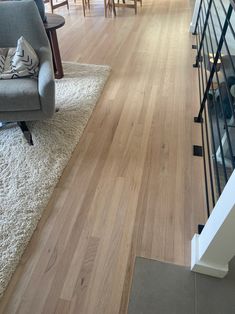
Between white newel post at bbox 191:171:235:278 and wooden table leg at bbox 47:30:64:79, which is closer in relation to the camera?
white newel post at bbox 191:171:235:278

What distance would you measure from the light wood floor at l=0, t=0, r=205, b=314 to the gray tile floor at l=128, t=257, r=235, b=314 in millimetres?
53

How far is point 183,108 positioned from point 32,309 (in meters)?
1.94

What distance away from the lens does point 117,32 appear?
150 inches

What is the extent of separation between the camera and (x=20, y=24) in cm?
190

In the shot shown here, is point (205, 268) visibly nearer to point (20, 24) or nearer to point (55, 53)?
point (20, 24)

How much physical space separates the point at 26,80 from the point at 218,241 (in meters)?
1.66

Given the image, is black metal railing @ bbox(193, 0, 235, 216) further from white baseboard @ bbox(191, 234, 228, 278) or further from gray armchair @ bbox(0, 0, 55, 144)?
gray armchair @ bbox(0, 0, 55, 144)

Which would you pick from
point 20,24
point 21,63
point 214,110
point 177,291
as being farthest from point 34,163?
point 214,110

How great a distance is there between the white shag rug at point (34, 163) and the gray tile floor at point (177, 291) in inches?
26.0

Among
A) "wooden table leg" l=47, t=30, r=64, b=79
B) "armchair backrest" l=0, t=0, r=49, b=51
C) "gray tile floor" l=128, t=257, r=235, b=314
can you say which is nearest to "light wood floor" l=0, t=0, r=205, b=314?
"gray tile floor" l=128, t=257, r=235, b=314

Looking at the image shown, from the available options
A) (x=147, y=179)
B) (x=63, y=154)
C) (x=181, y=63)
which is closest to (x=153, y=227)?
(x=147, y=179)

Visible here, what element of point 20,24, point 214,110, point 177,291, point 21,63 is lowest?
point 177,291

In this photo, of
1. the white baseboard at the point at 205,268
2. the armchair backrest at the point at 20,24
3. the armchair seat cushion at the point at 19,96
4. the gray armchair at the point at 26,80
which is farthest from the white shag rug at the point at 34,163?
the white baseboard at the point at 205,268

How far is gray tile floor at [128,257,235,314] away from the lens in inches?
43.8
